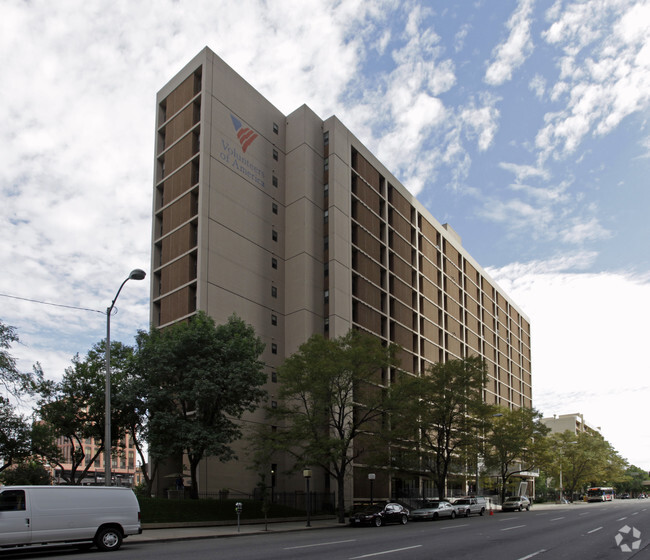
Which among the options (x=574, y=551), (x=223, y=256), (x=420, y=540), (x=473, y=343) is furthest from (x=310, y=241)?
(x=473, y=343)

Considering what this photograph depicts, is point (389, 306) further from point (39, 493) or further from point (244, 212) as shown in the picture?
point (39, 493)

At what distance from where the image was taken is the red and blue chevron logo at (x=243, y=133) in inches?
2199

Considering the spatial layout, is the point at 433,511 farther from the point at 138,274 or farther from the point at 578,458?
the point at 578,458

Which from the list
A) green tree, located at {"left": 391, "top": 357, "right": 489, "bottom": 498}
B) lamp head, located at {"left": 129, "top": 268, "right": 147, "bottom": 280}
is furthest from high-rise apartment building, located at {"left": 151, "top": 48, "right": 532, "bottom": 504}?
lamp head, located at {"left": 129, "top": 268, "right": 147, "bottom": 280}

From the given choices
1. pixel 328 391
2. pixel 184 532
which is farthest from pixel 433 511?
pixel 184 532

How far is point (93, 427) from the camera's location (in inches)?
1804

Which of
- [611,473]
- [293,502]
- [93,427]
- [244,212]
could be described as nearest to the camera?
[93,427]

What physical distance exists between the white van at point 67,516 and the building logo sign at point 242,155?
37620mm

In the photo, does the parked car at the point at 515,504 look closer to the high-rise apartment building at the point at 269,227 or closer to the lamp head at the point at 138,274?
the high-rise apartment building at the point at 269,227

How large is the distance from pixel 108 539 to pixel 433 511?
1123 inches

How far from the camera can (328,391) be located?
39.7 meters

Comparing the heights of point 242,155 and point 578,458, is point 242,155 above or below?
above

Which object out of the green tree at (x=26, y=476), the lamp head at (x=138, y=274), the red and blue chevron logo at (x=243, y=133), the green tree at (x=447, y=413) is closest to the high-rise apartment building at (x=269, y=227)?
the red and blue chevron logo at (x=243, y=133)

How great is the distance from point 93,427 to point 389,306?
34906 mm
